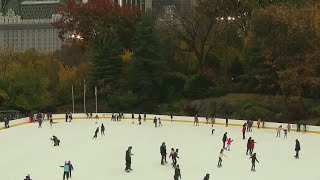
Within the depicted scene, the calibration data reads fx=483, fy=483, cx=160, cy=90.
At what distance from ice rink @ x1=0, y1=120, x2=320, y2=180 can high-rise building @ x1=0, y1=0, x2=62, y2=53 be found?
83.2 metres

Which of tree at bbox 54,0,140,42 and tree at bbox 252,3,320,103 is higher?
tree at bbox 54,0,140,42

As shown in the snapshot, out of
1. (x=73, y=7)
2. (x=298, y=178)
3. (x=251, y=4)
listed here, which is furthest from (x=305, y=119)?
(x=73, y=7)

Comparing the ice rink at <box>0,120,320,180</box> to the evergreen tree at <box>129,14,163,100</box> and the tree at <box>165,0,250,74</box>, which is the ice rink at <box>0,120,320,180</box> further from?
the tree at <box>165,0,250,74</box>

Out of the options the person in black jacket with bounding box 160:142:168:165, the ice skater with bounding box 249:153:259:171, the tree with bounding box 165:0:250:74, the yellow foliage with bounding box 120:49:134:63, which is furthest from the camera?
the yellow foliage with bounding box 120:49:134:63

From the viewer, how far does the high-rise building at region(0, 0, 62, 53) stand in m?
122

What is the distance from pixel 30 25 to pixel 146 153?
104061 millimetres

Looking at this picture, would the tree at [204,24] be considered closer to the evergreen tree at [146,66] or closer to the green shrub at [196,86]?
the green shrub at [196,86]

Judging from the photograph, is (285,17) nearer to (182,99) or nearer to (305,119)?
(305,119)

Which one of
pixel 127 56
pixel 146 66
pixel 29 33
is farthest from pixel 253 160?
pixel 29 33

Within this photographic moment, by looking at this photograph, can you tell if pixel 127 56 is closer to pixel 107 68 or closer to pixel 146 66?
pixel 107 68

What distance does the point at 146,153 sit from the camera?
2906 centimetres

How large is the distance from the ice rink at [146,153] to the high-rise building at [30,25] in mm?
83233

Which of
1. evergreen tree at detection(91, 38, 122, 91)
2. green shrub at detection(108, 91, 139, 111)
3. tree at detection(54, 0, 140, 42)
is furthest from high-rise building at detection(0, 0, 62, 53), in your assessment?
green shrub at detection(108, 91, 139, 111)

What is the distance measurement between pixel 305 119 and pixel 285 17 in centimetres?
1026
